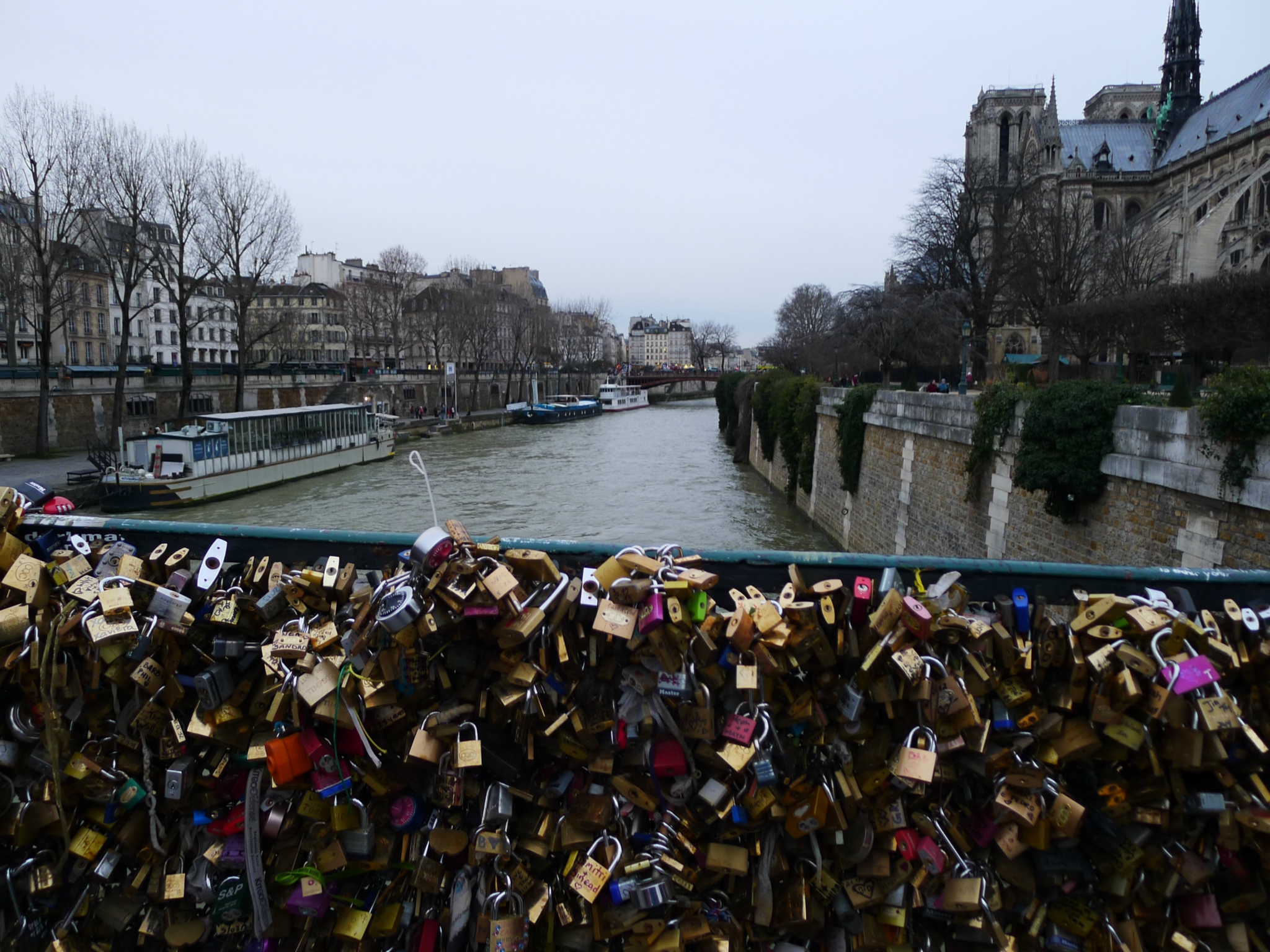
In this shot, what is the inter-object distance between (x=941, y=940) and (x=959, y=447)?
407 inches

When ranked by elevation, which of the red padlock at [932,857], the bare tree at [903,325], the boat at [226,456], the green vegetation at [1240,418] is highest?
the bare tree at [903,325]

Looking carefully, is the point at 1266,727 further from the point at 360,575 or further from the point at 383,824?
the point at 360,575

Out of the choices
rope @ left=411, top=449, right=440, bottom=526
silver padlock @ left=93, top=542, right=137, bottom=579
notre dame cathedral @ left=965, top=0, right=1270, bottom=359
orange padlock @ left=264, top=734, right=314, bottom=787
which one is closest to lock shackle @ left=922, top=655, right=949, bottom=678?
rope @ left=411, top=449, right=440, bottom=526

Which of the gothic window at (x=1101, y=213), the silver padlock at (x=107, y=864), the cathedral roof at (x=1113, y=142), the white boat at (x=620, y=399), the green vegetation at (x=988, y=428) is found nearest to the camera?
the silver padlock at (x=107, y=864)

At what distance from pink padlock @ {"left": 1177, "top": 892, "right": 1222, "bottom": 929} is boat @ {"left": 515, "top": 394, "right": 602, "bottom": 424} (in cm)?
5757

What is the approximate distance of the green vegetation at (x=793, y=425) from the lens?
74.0 feet

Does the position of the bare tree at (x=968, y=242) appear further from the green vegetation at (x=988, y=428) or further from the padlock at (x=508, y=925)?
the padlock at (x=508, y=925)

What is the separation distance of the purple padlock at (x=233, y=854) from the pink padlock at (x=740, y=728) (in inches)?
65.1

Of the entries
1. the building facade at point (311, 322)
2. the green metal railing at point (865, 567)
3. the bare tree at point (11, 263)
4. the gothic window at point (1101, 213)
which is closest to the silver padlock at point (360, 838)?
the green metal railing at point (865, 567)

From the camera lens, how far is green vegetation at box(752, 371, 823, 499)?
2256 centimetres

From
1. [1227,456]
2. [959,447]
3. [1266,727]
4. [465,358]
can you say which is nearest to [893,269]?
[959,447]

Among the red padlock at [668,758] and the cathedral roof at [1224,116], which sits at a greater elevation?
the cathedral roof at [1224,116]

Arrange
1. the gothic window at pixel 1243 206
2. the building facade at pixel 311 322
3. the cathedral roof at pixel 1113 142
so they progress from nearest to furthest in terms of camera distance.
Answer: the gothic window at pixel 1243 206, the cathedral roof at pixel 1113 142, the building facade at pixel 311 322

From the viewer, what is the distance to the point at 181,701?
9.11ft
